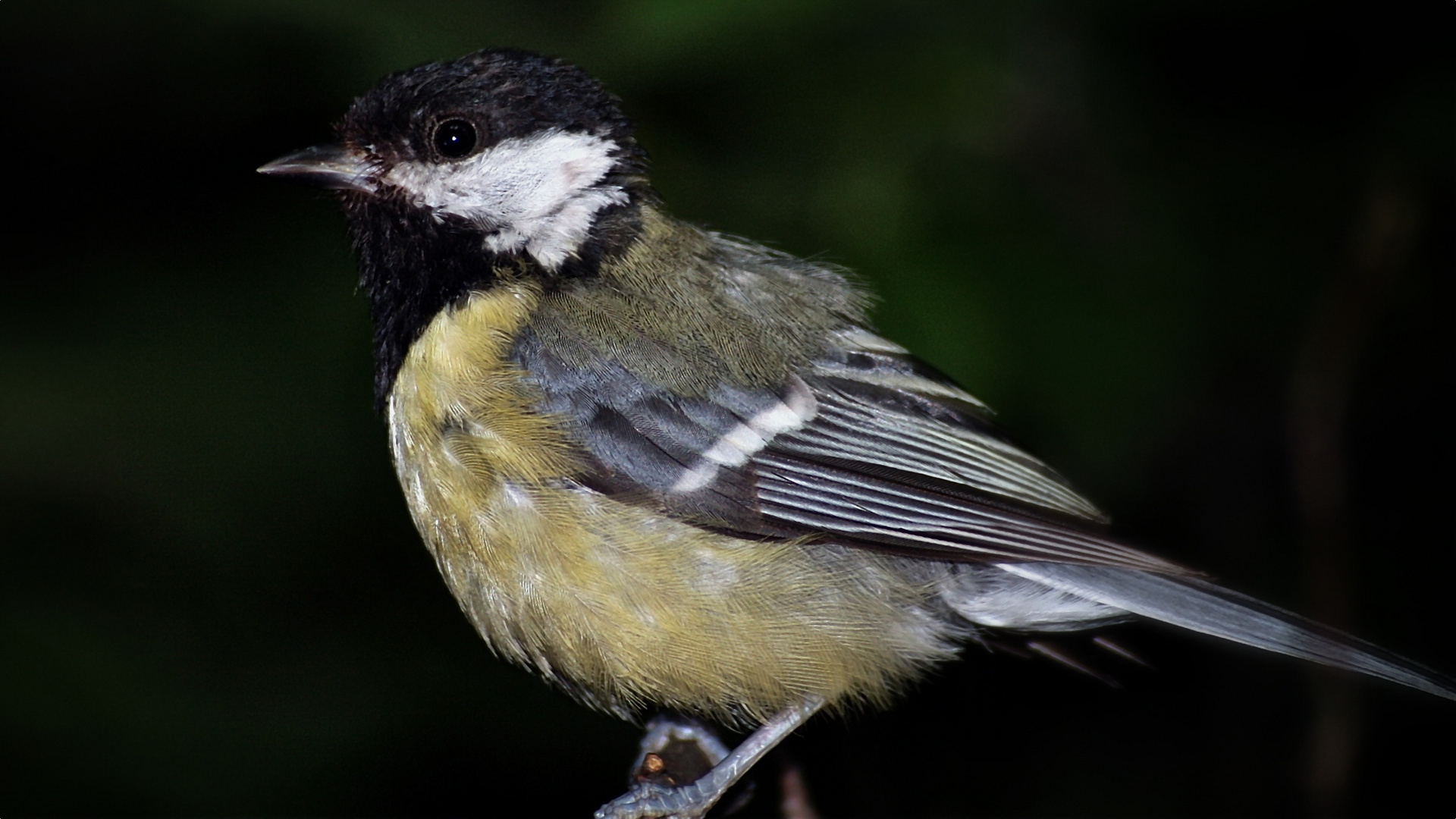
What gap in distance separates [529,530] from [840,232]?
1102 millimetres

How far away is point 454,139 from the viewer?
1.83 m

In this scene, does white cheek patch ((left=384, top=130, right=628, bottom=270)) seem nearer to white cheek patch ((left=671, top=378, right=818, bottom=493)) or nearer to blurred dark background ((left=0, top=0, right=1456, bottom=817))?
white cheek patch ((left=671, top=378, right=818, bottom=493))

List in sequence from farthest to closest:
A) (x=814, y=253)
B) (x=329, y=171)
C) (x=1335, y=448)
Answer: (x=1335, y=448) → (x=814, y=253) → (x=329, y=171)

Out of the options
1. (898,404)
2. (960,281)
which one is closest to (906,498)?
(898,404)

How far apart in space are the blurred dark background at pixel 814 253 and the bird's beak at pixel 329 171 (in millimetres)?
668

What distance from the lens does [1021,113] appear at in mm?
2908

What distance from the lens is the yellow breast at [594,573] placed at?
166 cm

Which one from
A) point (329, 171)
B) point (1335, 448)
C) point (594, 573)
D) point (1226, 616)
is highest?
point (1335, 448)

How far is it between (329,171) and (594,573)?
2.58 ft

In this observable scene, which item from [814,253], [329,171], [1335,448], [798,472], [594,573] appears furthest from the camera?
[1335,448]

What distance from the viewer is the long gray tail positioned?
1.53m

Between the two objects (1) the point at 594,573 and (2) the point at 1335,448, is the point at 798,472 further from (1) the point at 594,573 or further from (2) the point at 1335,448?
(2) the point at 1335,448

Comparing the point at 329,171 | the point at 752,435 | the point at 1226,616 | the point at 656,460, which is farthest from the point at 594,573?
the point at 1226,616

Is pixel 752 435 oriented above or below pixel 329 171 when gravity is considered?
below
